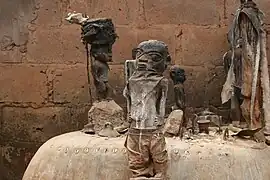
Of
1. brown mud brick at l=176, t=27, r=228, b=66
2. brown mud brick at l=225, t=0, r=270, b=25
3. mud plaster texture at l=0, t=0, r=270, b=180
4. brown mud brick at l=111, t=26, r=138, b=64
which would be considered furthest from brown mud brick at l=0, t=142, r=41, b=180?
brown mud brick at l=225, t=0, r=270, b=25

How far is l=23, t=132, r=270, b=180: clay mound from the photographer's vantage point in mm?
5012

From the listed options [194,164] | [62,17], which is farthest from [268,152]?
[62,17]

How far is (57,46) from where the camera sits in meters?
7.48

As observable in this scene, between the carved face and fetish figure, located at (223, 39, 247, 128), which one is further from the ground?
the carved face

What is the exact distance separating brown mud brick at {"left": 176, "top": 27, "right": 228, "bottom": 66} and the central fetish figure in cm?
238

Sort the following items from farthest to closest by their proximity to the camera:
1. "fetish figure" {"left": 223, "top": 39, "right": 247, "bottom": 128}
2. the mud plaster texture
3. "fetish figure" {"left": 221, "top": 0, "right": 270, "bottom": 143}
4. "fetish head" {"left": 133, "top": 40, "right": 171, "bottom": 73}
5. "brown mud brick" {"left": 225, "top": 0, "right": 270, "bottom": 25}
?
1. the mud plaster texture
2. "brown mud brick" {"left": 225, "top": 0, "right": 270, "bottom": 25}
3. "fetish figure" {"left": 223, "top": 39, "right": 247, "bottom": 128}
4. "fetish figure" {"left": 221, "top": 0, "right": 270, "bottom": 143}
5. "fetish head" {"left": 133, "top": 40, "right": 171, "bottom": 73}

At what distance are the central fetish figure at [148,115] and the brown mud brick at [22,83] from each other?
8.97ft

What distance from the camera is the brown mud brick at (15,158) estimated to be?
24.8 feet

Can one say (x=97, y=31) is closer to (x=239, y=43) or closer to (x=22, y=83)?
(x=239, y=43)

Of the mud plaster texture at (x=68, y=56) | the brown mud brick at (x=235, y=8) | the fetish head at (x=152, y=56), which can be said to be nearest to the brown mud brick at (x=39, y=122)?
the mud plaster texture at (x=68, y=56)

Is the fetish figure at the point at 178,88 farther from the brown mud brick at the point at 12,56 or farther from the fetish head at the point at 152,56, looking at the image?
the brown mud brick at the point at 12,56

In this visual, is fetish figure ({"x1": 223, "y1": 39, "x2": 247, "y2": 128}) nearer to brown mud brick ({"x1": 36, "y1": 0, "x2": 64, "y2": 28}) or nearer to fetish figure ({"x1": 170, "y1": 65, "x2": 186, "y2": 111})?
fetish figure ({"x1": 170, "y1": 65, "x2": 186, "y2": 111})

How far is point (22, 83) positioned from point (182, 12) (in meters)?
1.73

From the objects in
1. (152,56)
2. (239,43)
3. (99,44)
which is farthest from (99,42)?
(239,43)
